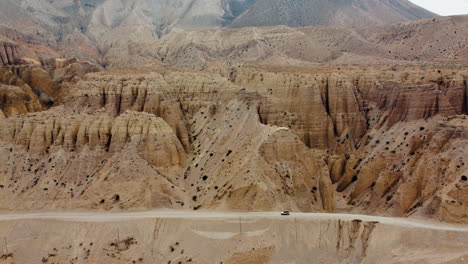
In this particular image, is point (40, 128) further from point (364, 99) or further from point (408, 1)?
point (408, 1)

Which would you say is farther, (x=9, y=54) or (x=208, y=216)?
(x=9, y=54)

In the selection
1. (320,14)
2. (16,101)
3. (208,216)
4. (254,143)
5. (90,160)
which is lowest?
(208,216)

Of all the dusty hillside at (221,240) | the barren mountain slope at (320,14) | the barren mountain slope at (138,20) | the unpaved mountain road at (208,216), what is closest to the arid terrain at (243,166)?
the dusty hillside at (221,240)

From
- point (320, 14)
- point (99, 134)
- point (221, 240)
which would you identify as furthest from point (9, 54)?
point (221, 240)

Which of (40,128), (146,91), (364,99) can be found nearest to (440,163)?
(364,99)

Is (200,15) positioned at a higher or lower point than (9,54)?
higher

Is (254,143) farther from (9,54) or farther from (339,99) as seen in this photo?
(9,54)

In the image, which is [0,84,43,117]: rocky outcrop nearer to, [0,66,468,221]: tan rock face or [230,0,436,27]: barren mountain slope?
[0,66,468,221]: tan rock face

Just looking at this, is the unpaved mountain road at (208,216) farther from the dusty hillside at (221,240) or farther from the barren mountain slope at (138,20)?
the barren mountain slope at (138,20)
